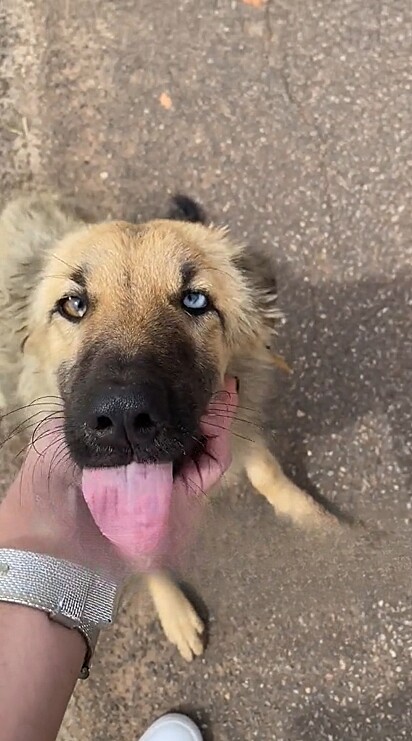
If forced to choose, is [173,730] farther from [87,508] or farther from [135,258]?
[135,258]

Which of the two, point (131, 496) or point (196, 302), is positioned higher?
point (196, 302)

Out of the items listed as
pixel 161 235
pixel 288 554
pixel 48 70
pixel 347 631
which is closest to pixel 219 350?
pixel 161 235

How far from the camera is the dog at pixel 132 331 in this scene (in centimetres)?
177

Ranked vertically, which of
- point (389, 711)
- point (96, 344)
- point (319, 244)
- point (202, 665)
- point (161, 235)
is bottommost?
point (202, 665)

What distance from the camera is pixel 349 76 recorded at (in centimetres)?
305

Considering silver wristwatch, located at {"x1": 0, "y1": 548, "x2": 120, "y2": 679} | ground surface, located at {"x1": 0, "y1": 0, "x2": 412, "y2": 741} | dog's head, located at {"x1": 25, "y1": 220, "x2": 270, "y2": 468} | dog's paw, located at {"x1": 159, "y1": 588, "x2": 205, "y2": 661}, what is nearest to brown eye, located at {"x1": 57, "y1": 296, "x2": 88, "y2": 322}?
dog's head, located at {"x1": 25, "y1": 220, "x2": 270, "y2": 468}

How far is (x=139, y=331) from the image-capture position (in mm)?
1890

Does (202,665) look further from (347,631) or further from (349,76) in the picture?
(349,76)

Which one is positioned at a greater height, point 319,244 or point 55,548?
point 319,244

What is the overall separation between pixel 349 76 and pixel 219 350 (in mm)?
1566

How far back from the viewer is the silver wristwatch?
6.31 ft

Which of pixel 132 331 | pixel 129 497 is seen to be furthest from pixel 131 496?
pixel 132 331

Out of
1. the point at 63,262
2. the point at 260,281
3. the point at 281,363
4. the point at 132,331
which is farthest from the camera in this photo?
the point at 281,363

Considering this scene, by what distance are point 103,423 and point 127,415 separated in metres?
0.07
